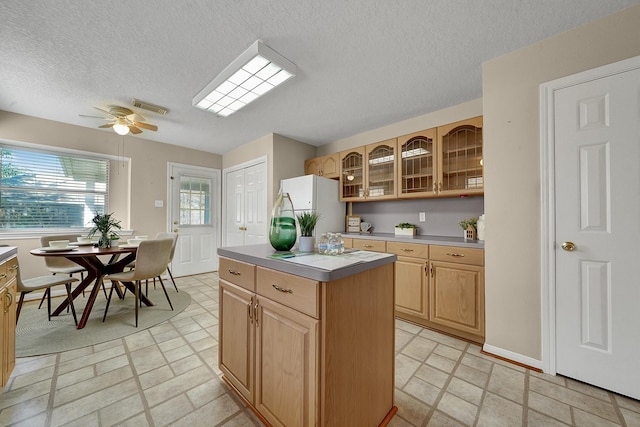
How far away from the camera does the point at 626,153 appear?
1.53 m

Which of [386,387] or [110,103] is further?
[110,103]

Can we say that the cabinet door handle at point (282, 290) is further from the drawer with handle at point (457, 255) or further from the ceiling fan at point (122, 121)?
the ceiling fan at point (122, 121)

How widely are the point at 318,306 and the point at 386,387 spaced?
2.59 feet

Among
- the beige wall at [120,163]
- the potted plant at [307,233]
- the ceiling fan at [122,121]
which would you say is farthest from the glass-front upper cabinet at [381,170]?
the beige wall at [120,163]

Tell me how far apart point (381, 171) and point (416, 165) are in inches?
19.4

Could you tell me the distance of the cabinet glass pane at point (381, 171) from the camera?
10.6 ft

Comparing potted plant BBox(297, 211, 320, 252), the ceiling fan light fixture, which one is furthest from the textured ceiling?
potted plant BBox(297, 211, 320, 252)

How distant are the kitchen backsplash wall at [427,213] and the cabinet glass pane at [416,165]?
336 mm

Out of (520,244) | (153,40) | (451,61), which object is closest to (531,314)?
(520,244)

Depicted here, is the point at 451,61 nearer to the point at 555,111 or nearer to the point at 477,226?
the point at 555,111

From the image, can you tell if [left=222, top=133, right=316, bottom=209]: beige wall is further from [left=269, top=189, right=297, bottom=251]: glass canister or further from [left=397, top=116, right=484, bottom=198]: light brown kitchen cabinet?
[left=269, top=189, right=297, bottom=251]: glass canister

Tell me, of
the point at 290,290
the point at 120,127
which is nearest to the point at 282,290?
the point at 290,290

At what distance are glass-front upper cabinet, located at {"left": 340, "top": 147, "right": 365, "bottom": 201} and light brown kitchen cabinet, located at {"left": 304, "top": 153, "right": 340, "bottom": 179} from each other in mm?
96

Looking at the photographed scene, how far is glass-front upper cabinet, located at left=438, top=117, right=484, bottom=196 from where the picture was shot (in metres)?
2.51
